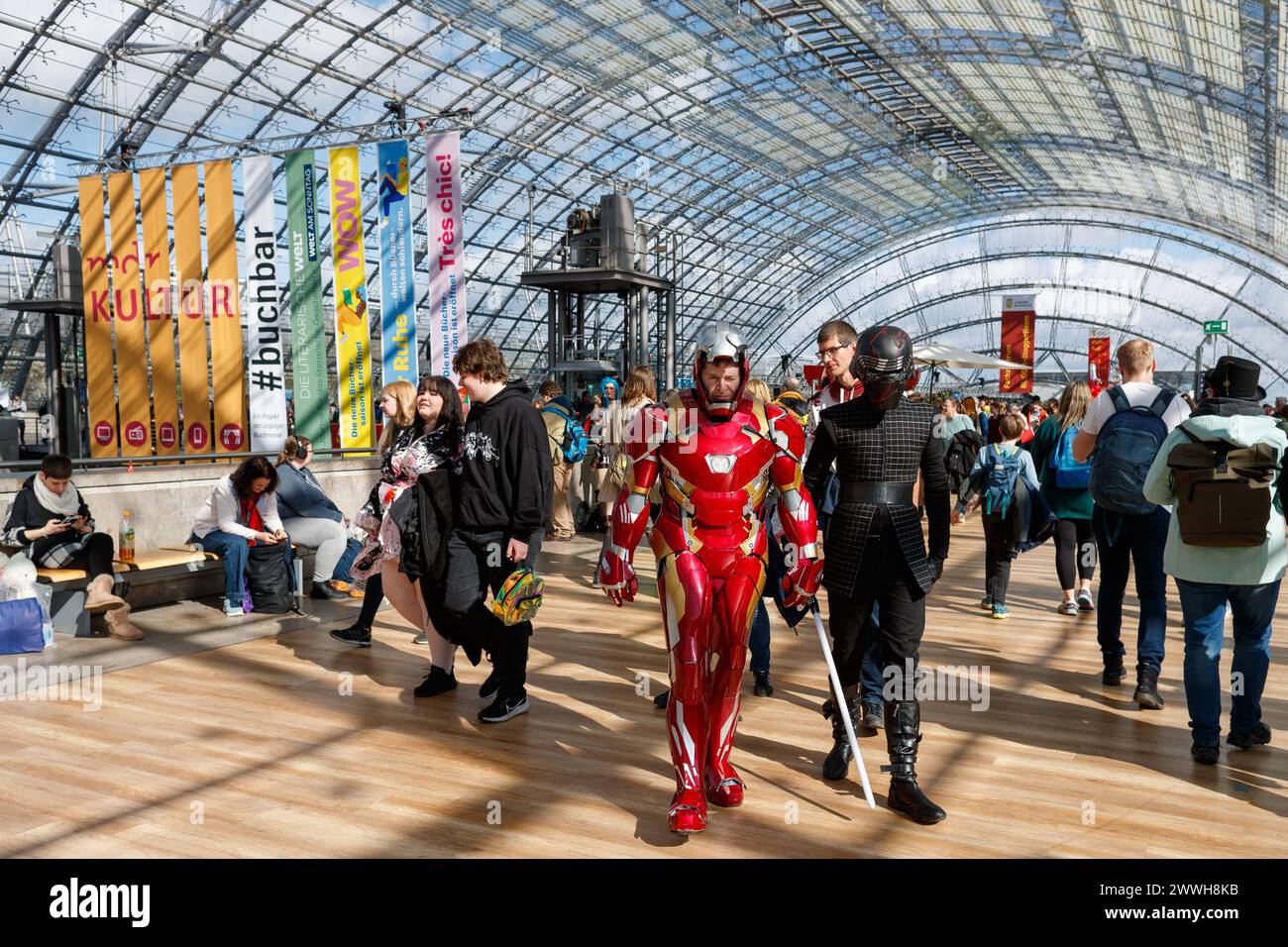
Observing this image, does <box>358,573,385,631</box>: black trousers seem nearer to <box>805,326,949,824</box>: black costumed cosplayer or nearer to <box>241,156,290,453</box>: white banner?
<box>805,326,949,824</box>: black costumed cosplayer

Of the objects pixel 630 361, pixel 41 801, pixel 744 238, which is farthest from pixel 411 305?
pixel 744 238

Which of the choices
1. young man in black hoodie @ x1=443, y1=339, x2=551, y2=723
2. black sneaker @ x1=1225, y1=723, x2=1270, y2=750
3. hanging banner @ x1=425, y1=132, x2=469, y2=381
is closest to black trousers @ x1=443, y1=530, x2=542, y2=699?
young man in black hoodie @ x1=443, y1=339, x2=551, y2=723

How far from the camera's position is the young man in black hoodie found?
192 inches

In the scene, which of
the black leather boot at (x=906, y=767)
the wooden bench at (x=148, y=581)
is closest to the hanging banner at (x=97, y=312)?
the wooden bench at (x=148, y=581)

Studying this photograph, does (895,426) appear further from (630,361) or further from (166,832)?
(630,361)

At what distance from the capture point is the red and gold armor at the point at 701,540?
369 cm

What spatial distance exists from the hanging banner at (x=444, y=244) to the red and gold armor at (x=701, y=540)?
26.3 ft

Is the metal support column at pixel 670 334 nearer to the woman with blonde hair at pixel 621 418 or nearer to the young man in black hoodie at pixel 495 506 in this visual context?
the woman with blonde hair at pixel 621 418

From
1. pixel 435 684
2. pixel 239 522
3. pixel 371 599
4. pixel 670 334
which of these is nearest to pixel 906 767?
pixel 435 684

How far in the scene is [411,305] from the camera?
38.5 feet

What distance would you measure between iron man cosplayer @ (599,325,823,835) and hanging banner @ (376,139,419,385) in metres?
8.28

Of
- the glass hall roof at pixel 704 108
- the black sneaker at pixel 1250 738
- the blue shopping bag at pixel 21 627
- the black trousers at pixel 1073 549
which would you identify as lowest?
the black sneaker at pixel 1250 738

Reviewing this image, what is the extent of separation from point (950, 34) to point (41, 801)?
87.3ft
